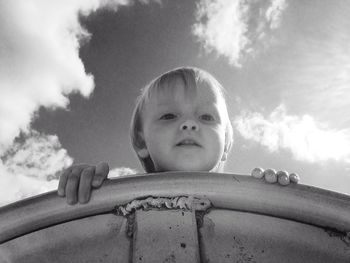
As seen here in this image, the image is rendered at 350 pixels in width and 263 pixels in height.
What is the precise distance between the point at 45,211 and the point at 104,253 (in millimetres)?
139

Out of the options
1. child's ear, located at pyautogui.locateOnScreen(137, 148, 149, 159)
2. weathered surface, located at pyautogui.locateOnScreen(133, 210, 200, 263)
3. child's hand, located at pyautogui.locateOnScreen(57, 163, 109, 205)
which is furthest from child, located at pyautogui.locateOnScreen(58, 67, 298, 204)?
weathered surface, located at pyautogui.locateOnScreen(133, 210, 200, 263)

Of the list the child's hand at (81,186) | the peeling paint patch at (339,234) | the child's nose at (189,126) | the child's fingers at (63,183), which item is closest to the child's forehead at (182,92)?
the child's nose at (189,126)

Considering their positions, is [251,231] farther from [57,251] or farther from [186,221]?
[57,251]

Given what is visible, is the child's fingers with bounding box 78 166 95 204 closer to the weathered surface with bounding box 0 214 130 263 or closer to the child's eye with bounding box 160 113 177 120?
the weathered surface with bounding box 0 214 130 263

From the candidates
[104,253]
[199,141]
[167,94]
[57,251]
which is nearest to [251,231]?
[104,253]

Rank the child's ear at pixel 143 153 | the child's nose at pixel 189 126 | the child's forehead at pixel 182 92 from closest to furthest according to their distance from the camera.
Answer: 1. the child's nose at pixel 189 126
2. the child's forehead at pixel 182 92
3. the child's ear at pixel 143 153

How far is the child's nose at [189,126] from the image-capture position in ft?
4.86

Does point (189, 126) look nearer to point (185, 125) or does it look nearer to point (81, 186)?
point (185, 125)

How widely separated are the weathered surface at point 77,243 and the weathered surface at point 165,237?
0.05m

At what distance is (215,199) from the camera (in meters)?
0.70

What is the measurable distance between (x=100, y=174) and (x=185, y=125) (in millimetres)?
706

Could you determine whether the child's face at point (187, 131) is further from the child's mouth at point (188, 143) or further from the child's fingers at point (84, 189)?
the child's fingers at point (84, 189)

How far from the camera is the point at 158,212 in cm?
71

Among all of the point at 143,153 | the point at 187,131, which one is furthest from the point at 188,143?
the point at 143,153
